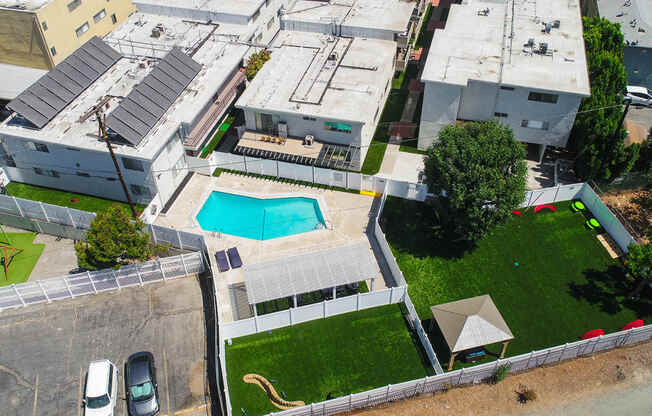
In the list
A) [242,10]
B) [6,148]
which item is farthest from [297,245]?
[242,10]

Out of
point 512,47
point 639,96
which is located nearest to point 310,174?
point 512,47

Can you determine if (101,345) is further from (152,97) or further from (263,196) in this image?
(152,97)

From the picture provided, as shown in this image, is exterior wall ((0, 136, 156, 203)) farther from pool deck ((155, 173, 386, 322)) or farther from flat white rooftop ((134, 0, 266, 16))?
flat white rooftop ((134, 0, 266, 16))

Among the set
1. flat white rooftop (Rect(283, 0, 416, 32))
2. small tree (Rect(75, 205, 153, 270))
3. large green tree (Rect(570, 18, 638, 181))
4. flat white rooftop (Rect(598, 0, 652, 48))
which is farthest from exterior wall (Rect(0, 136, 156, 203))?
flat white rooftop (Rect(598, 0, 652, 48))

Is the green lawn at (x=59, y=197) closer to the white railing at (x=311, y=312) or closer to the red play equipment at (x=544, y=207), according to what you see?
the white railing at (x=311, y=312)

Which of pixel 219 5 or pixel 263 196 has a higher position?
pixel 219 5

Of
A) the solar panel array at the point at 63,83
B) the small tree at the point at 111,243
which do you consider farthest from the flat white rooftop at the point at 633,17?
the small tree at the point at 111,243

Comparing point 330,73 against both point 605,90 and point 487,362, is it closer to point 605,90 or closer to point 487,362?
point 605,90
